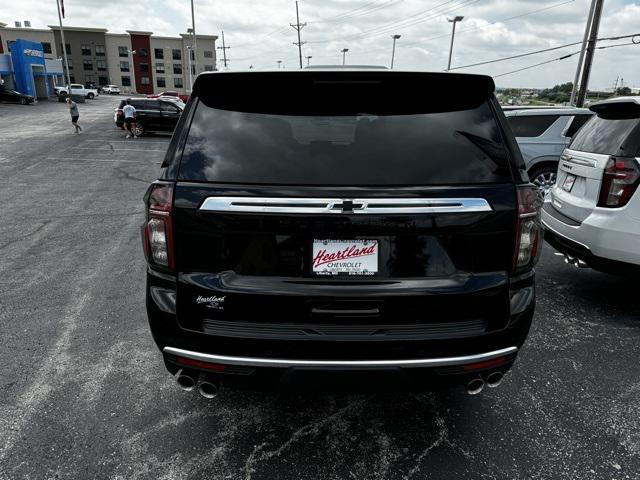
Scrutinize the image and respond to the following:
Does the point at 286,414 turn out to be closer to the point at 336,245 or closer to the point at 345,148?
the point at 336,245

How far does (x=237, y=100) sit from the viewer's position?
2322mm

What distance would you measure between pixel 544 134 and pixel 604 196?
19.2 feet

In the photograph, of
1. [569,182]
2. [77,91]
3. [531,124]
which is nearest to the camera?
[569,182]

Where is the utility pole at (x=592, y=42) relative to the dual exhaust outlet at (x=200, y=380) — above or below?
above

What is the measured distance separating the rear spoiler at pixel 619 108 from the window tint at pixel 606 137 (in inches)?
1.7

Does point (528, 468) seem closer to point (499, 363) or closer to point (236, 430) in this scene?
point (499, 363)

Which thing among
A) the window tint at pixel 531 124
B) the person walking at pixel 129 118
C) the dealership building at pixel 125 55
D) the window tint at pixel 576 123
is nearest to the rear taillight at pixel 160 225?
the window tint at pixel 531 124

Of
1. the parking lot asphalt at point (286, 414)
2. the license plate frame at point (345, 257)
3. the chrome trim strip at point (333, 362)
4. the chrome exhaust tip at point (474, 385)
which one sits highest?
the license plate frame at point (345, 257)

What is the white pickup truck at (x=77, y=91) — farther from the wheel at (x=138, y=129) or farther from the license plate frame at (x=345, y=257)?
the license plate frame at (x=345, y=257)

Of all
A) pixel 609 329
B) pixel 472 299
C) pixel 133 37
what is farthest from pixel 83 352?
pixel 133 37

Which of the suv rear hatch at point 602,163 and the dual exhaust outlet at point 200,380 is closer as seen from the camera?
the dual exhaust outlet at point 200,380

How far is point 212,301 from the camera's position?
2.15 m

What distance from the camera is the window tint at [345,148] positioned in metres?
2.14

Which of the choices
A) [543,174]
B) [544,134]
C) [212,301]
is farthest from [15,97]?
[212,301]
